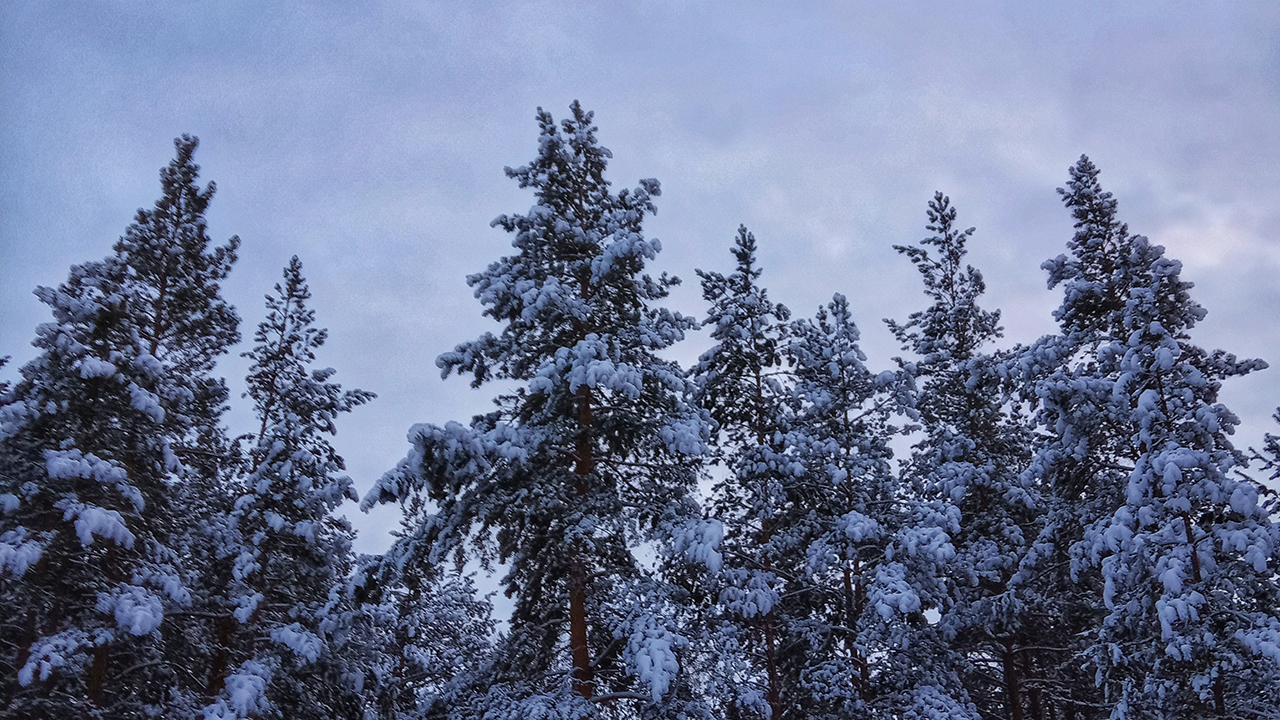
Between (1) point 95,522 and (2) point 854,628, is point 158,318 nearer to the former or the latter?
(1) point 95,522

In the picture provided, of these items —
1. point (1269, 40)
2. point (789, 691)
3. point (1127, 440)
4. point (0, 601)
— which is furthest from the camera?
point (789, 691)

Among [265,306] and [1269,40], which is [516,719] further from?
[1269,40]

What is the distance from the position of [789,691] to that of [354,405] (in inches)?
404

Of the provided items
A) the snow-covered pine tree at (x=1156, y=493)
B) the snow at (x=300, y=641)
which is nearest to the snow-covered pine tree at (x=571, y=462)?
the snow at (x=300, y=641)

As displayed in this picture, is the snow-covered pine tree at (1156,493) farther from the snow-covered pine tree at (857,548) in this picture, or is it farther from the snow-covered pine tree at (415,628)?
the snow-covered pine tree at (415,628)

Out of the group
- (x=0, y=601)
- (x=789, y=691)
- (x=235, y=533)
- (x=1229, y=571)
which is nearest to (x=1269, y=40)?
(x=1229, y=571)

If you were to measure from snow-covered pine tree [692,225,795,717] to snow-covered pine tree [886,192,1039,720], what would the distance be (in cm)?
315

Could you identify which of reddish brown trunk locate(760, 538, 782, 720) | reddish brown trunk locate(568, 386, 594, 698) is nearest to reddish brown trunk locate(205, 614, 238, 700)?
reddish brown trunk locate(568, 386, 594, 698)

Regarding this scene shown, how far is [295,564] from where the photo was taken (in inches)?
577

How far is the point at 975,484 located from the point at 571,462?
29.8ft

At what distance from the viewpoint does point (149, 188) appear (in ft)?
54.6

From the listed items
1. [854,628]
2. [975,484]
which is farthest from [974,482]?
[854,628]

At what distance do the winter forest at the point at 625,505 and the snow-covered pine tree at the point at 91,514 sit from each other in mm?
53

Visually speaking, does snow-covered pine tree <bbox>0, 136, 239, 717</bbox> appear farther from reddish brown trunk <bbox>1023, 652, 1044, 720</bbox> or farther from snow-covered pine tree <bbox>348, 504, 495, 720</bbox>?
reddish brown trunk <bbox>1023, 652, 1044, 720</bbox>
